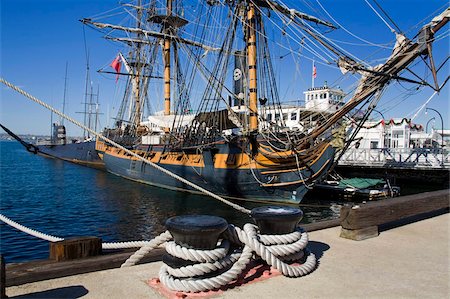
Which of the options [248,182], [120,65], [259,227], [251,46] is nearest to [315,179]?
[248,182]

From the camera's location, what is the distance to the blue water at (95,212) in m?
13.5

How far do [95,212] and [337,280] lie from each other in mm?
16819

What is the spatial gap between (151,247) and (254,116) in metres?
17.3

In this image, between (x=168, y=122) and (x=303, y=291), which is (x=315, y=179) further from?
(x=303, y=291)

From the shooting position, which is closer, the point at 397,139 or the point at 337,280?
the point at 337,280

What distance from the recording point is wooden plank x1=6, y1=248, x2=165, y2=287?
366 centimetres

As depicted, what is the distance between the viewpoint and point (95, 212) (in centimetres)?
1888

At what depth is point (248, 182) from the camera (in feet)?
66.8

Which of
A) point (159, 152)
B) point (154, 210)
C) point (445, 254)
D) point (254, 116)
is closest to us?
point (445, 254)

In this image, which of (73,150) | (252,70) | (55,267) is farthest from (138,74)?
(55,267)

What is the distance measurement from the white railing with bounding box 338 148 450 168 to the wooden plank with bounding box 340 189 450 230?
21.7 meters

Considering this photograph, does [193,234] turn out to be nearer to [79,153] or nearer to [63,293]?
[63,293]

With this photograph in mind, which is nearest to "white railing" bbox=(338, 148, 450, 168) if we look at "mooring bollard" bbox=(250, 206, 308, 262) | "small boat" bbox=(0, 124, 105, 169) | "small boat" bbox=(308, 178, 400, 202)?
"small boat" bbox=(308, 178, 400, 202)

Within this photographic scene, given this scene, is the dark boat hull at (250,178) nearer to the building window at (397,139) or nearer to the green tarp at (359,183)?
the green tarp at (359,183)
